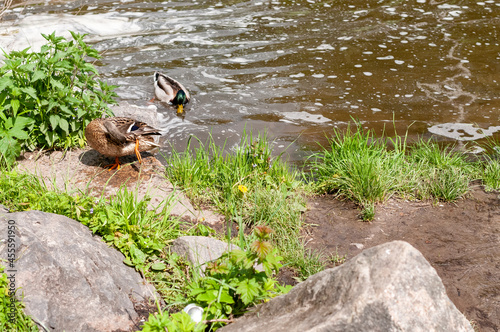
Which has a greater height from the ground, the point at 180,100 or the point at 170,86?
the point at 170,86

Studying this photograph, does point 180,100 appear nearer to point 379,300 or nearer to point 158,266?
point 158,266

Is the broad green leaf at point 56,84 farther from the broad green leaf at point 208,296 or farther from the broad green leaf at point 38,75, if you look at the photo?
the broad green leaf at point 208,296

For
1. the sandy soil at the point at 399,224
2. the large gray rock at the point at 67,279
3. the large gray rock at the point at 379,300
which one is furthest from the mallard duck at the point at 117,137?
the large gray rock at the point at 379,300

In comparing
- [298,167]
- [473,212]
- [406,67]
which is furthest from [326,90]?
[473,212]

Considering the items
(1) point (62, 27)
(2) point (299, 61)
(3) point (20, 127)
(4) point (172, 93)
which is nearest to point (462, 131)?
(2) point (299, 61)

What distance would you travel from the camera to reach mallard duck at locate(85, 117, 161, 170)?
15.5 feet

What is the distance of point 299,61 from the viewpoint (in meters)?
8.68

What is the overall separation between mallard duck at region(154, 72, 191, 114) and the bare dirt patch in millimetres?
3196

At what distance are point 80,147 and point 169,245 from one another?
2.09 meters

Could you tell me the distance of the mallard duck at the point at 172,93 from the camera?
731cm

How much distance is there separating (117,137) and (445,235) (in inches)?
124

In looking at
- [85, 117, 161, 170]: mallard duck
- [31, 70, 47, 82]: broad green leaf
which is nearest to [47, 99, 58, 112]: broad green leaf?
[31, 70, 47, 82]: broad green leaf

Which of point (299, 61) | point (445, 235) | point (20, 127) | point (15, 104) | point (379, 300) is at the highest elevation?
point (15, 104)

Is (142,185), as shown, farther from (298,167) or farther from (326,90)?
(326,90)
